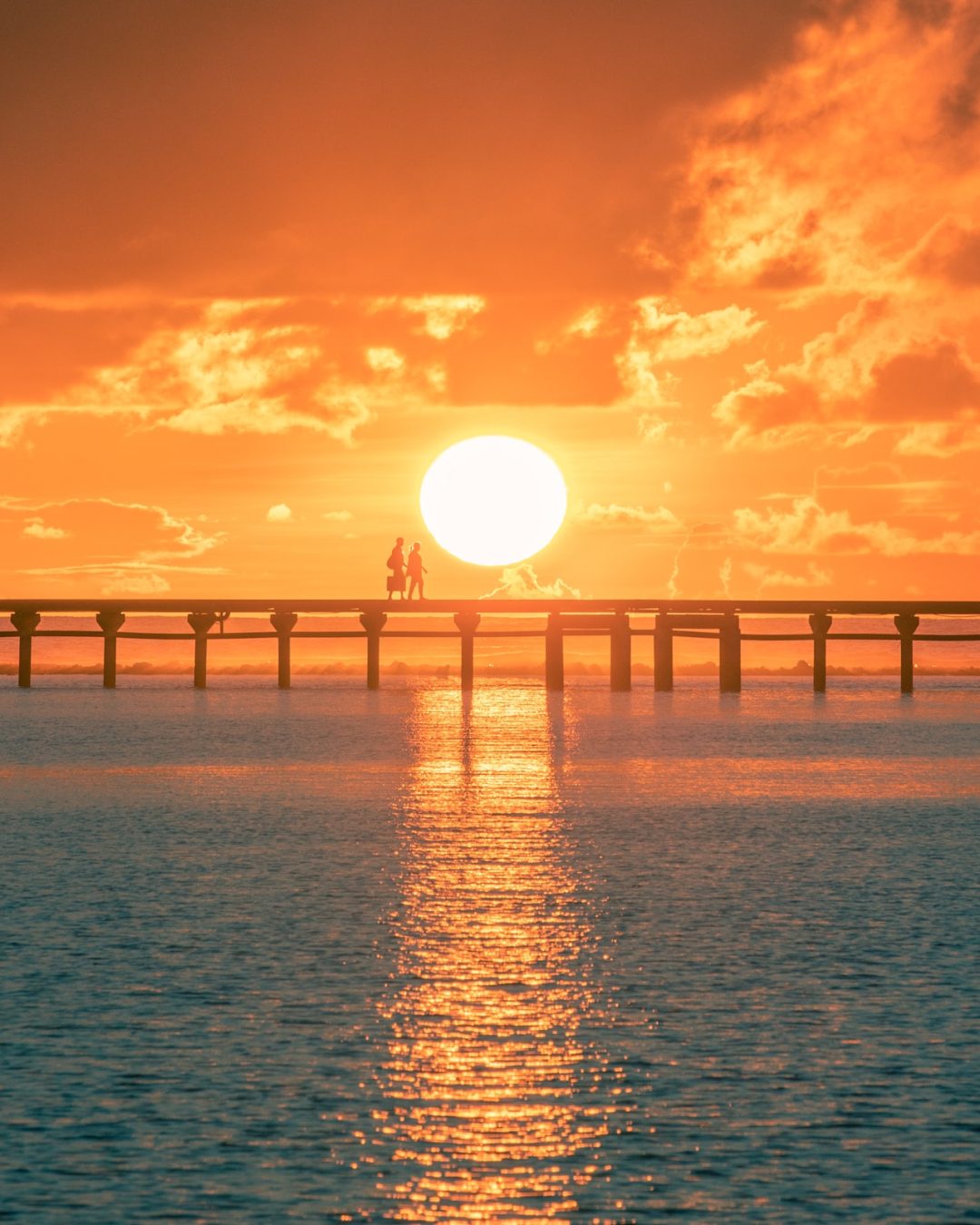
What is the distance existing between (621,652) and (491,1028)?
36378 mm

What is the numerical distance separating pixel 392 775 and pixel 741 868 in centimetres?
806

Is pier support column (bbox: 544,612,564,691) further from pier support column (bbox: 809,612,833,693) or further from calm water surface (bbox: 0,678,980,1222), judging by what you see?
calm water surface (bbox: 0,678,980,1222)

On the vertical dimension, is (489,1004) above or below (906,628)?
below

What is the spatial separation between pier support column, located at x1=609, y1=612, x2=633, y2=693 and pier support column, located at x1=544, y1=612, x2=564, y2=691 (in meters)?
1.15

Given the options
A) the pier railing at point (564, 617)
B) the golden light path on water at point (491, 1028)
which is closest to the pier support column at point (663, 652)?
the pier railing at point (564, 617)

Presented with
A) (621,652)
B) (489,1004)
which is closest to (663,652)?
(621,652)

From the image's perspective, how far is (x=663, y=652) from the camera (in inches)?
1657

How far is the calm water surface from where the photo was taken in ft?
17.2

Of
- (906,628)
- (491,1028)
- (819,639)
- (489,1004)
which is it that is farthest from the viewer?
(819,639)

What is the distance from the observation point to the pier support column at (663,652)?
4053 cm

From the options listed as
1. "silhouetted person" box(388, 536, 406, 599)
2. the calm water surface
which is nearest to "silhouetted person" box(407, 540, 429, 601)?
"silhouetted person" box(388, 536, 406, 599)

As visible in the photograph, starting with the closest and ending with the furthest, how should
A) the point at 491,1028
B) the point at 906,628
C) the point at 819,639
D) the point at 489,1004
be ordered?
the point at 491,1028 < the point at 489,1004 < the point at 906,628 < the point at 819,639

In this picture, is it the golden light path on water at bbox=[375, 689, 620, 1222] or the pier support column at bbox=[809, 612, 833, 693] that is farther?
the pier support column at bbox=[809, 612, 833, 693]

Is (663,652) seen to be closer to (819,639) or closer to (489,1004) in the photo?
(819,639)
